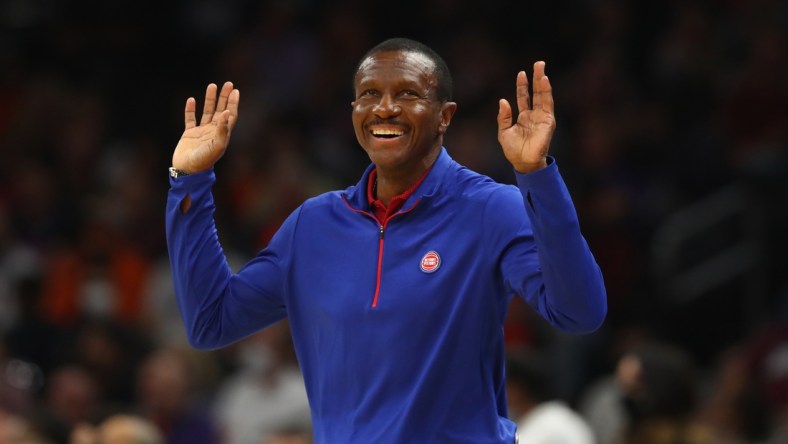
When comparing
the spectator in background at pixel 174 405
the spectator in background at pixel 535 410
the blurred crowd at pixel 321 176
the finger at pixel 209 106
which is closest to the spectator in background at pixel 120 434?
the blurred crowd at pixel 321 176

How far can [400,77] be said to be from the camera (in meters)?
3.71

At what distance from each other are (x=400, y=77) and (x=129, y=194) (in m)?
6.27

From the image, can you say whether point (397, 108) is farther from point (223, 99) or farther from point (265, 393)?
point (265, 393)

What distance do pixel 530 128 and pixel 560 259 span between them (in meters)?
0.32

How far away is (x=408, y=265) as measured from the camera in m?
3.67

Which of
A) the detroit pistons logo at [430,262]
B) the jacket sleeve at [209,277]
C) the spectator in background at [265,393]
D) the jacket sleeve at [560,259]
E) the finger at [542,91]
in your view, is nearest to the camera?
the jacket sleeve at [560,259]

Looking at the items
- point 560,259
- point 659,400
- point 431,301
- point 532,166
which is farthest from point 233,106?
point 659,400

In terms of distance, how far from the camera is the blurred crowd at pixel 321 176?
809 centimetres

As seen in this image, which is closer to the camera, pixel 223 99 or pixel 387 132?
pixel 387 132

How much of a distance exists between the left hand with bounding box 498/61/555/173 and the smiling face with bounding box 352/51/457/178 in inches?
9.8

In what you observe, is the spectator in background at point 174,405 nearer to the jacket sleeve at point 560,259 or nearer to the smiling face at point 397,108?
the smiling face at point 397,108

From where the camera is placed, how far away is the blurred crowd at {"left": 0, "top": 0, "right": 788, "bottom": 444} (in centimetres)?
809

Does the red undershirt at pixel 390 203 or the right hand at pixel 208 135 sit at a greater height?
the right hand at pixel 208 135

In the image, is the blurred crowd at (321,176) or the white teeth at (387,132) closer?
the white teeth at (387,132)
